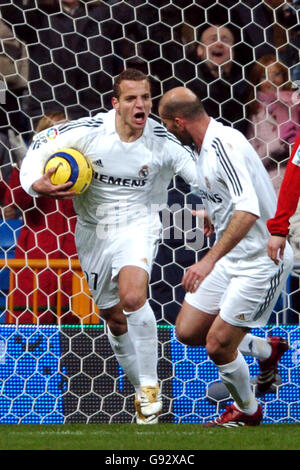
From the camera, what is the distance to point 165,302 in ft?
25.8

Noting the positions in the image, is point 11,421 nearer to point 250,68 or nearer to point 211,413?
point 211,413

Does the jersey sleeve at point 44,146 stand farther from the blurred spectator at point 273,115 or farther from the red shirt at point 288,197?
the blurred spectator at point 273,115

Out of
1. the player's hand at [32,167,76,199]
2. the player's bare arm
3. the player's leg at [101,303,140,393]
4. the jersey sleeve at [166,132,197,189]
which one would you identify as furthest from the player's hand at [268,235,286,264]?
the player's leg at [101,303,140,393]

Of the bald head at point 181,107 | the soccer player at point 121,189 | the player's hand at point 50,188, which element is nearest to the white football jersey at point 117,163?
the soccer player at point 121,189

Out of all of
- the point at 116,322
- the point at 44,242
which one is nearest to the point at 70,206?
the point at 44,242

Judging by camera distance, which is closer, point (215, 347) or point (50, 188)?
point (215, 347)

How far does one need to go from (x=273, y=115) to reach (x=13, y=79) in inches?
74.4

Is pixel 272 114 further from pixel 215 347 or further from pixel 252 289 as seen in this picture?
pixel 215 347

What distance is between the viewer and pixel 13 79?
327 inches

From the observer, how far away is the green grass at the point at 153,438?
16.4ft

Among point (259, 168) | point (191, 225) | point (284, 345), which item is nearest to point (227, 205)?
point (259, 168)

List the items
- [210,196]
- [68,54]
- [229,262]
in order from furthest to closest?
1. [68,54]
2. [229,262]
3. [210,196]

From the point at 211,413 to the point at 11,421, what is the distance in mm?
1273

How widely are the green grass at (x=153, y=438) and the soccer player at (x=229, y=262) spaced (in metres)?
0.38
